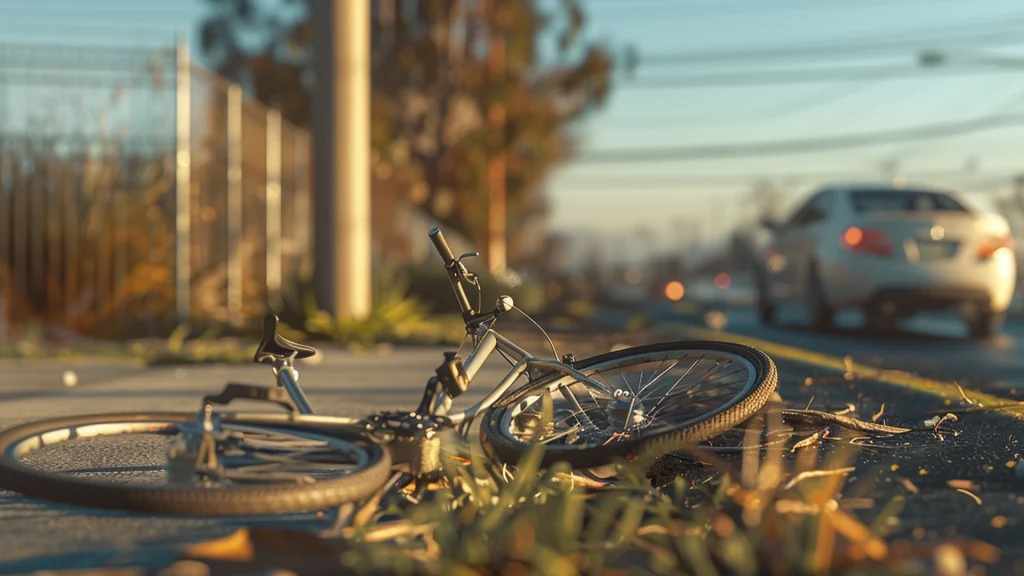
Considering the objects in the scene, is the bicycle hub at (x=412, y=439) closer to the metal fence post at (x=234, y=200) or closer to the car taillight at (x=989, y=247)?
the metal fence post at (x=234, y=200)

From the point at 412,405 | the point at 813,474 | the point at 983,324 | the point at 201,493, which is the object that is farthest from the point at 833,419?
the point at 983,324

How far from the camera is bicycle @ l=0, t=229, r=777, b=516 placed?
3283mm

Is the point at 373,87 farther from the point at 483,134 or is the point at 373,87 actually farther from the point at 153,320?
the point at 153,320

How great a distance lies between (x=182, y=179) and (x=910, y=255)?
772 centimetres

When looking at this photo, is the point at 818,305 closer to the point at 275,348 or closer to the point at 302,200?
the point at 302,200

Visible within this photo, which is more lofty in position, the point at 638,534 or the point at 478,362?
the point at 478,362

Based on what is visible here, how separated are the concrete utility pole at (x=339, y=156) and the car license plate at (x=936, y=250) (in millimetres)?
5981

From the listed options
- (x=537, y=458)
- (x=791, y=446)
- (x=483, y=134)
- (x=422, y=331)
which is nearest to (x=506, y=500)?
(x=537, y=458)

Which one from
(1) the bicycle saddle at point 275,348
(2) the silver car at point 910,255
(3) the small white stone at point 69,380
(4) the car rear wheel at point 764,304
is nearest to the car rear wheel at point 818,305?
(2) the silver car at point 910,255

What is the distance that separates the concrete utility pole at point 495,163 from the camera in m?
26.4

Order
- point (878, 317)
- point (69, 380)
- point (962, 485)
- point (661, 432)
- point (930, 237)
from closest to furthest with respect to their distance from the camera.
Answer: point (962, 485) → point (661, 432) → point (69, 380) → point (930, 237) → point (878, 317)

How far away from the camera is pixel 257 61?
27766 mm

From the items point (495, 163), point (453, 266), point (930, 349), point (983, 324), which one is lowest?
point (983, 324)

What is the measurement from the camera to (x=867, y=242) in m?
12.8
